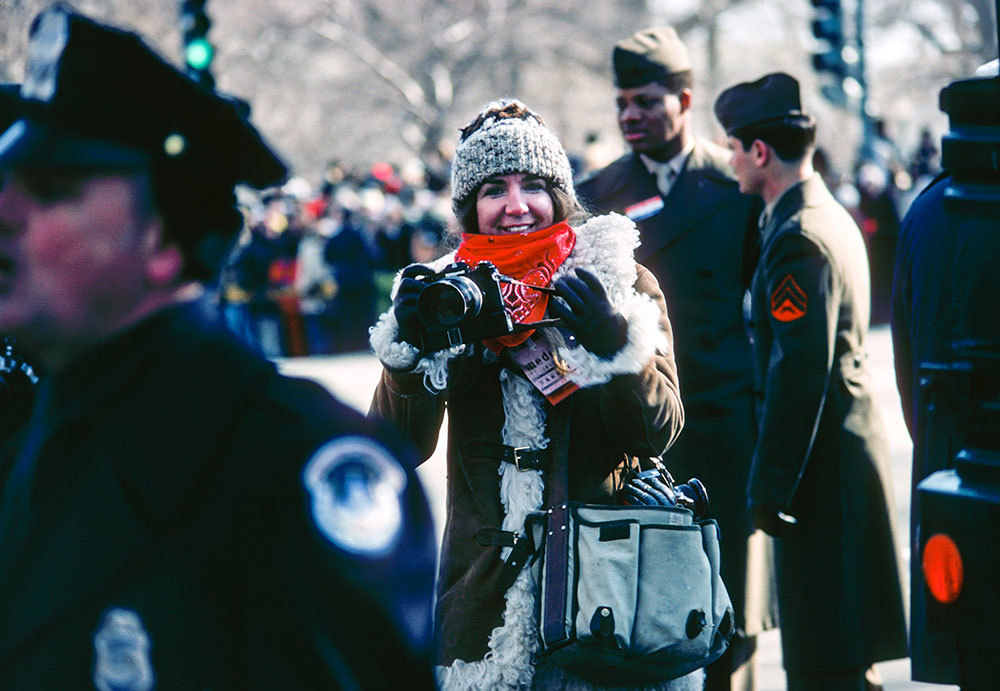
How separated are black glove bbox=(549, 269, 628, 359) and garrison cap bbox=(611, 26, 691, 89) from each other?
6.36 ft

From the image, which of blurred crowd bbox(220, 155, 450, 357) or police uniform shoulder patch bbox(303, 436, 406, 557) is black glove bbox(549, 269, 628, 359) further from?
blurred crowd bbox(220, 155, 450, 357)

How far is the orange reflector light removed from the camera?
255cm

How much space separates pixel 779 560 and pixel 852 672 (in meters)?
0.42

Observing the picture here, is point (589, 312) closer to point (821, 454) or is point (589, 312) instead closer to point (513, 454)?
point (513, 454)

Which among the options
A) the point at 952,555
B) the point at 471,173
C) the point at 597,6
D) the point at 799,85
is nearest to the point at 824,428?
the point at 799,85

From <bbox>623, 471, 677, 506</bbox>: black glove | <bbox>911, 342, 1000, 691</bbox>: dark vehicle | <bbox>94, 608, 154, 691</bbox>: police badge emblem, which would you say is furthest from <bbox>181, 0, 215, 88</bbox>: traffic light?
<bbox>94, 608, 154, 691</bbox>: police badge emblem

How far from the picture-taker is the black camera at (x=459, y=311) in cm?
316

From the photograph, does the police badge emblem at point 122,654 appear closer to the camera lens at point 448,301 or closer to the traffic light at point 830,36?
the camera lens at point 448,301

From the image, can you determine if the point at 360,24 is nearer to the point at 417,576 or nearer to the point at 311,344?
the point at 311,344

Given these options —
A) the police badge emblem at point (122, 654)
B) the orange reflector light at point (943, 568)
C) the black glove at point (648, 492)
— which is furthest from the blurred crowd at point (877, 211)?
the police badge emblem at point (122, 654)

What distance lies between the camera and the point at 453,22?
4134 centimetres

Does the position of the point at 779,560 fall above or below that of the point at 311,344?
below

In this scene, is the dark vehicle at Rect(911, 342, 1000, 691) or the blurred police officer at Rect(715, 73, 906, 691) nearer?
the dark vehicle at Rect(911, 342, 1000, 691)

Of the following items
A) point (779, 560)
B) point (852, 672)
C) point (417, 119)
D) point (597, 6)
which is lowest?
point (852, 672)
